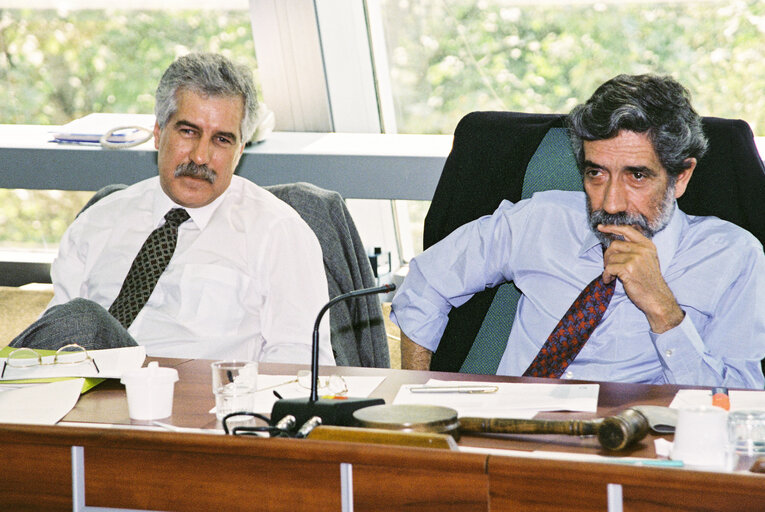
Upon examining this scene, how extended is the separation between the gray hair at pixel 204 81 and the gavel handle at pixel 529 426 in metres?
1.27

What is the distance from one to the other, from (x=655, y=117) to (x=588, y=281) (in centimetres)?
37

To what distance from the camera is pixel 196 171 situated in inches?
91.6

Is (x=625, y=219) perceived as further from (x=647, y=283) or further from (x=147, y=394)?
(x=147, y=394)

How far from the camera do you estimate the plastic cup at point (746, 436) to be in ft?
4.02

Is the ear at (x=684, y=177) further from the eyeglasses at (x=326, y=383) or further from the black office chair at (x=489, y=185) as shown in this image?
the eyeglasses at (x=326, y=383)

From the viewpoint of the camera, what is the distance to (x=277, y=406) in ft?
4.54

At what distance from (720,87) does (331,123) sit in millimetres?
1461

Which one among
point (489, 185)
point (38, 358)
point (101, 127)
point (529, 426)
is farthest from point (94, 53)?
point (529, 426)

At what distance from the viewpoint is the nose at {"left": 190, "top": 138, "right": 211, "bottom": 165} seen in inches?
91.5

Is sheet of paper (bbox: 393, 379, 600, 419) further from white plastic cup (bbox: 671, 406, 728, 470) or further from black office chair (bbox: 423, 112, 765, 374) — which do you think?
black office chair (bbox: 423, 112, 765, 374)

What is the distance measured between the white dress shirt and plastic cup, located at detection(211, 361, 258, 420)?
612 millimetres

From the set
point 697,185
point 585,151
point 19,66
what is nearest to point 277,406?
point 585,151

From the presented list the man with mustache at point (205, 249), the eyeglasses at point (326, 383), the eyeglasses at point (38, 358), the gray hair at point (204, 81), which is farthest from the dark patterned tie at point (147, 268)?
the eyeglasses at point (326, 383)

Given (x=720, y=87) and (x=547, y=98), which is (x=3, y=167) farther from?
(x=720, y=87)
